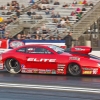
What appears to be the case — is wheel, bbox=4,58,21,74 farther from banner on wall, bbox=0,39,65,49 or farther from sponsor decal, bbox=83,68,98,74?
banner on wall, bbox=0,39,65,49

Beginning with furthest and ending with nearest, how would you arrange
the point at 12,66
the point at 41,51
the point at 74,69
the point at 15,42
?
the point at 15,42 → the point at 12,66 → the point at 41,51 → the point at 74,69

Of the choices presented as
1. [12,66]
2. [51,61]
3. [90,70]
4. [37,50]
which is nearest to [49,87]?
[90,70]

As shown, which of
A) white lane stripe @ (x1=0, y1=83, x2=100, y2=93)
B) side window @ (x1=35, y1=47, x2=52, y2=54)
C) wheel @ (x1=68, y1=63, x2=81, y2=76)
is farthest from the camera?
side window @ (x1=35, y1=47, x2=52, y2=54)

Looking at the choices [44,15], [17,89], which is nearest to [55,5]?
[44,15]

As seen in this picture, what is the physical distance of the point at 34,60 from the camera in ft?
51.1

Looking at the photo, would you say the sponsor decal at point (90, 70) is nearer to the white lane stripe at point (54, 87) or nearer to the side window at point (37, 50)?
the side window at point (37, 50)

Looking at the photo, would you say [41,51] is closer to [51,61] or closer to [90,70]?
[51,61]

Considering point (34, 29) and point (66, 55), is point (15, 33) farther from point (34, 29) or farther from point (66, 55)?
point (66, 55)

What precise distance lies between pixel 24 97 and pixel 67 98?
1.08 meters

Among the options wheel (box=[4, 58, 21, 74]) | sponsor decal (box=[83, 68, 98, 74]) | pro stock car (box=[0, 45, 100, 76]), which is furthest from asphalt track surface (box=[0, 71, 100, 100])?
wheel (box=[4, 58, 21, 74])

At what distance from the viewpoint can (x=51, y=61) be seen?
15180mm

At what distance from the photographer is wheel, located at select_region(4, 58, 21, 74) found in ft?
52.3

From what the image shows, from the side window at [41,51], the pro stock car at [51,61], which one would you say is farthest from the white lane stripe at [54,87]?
the side window at [41,51]

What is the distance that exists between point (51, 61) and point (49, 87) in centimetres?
351
